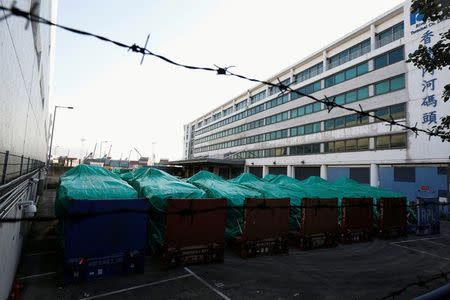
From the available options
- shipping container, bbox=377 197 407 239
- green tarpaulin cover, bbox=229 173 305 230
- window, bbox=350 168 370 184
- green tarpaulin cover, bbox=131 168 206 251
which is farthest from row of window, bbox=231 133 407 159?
green tarpaulin cover, bbox=131 168 206 251

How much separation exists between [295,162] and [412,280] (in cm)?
3348

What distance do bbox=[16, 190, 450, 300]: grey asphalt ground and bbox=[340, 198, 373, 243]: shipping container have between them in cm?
136

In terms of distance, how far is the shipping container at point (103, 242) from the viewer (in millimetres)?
7957

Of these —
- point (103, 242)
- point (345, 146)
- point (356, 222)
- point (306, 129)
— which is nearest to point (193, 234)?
point (103, 242)

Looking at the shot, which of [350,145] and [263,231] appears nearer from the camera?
[263,231]

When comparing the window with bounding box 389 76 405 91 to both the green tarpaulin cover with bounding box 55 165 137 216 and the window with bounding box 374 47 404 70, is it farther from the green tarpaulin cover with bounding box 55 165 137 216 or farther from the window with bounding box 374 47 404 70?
the green tarpaulin cover with bounding box 55 165 137 216

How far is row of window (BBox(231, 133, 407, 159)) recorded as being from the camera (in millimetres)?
27766

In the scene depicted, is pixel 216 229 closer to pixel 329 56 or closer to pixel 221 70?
pixel 221 70

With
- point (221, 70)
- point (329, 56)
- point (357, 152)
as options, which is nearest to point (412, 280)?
point (221, 70)

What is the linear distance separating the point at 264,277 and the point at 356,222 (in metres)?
7.99

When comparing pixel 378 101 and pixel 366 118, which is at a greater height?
pixel 378 101

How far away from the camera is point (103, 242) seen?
8438mm

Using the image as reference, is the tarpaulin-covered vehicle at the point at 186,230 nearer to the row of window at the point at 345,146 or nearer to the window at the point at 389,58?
the row of window at the point at 345,146

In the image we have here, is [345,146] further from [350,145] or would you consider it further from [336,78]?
[336,78]
